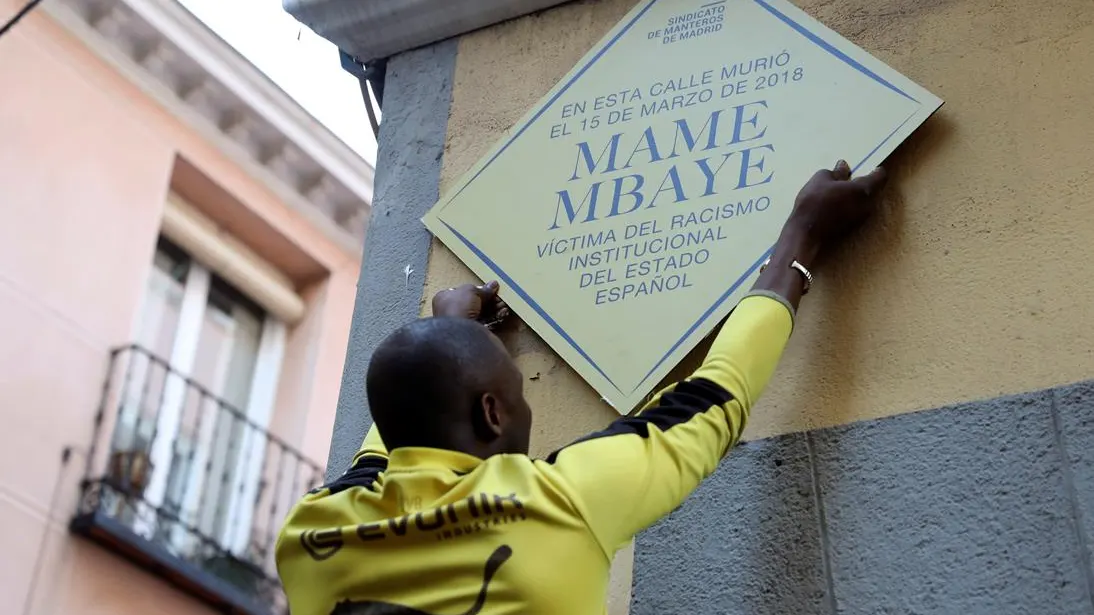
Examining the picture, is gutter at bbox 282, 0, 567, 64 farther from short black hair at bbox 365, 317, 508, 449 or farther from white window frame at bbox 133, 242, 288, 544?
white window frame at bbox 133, 242, 288, 544

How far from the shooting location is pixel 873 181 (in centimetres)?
362

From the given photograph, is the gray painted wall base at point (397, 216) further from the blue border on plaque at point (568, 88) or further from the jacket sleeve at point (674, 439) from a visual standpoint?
the jacket sleeve at point (674, 439)

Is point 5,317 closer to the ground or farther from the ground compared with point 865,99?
farther from the ground

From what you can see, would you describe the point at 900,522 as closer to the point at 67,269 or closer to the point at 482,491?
the point at 482,491

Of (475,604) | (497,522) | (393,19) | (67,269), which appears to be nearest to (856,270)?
(497,522)

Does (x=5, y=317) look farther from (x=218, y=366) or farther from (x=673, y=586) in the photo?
(x=673, y=586)

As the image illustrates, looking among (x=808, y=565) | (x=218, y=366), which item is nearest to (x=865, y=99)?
(x=808, y=565)

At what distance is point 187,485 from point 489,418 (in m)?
9.20

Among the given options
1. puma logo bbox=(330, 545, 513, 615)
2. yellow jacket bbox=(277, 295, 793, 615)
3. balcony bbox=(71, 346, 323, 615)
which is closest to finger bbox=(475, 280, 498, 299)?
yellow jacket bbox=(277, 295, 793, 615)

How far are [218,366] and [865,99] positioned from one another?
9.18 meters

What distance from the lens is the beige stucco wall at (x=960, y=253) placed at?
132 inches

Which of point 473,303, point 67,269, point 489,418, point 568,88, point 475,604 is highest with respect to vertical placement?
point 67,269

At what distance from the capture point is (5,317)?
10.5 metres

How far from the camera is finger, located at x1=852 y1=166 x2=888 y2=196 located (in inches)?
142
